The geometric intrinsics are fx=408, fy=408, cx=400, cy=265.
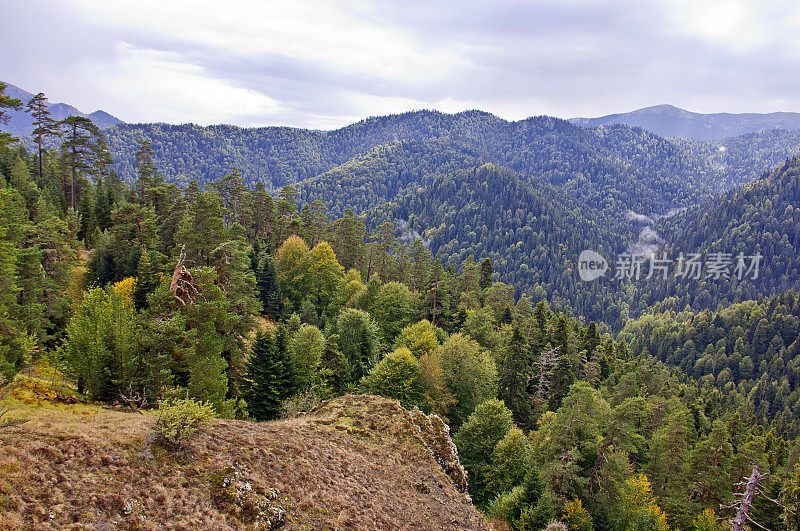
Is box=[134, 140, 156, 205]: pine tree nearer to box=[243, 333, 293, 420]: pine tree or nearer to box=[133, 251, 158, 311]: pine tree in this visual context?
box=[133, 251, 158, 311]: pine tree

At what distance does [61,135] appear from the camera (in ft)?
173

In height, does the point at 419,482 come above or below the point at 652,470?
above

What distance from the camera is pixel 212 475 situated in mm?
12719

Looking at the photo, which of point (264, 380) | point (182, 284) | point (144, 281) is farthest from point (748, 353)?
point (144, 281)

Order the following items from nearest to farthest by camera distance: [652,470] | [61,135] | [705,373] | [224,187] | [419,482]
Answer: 1. [419,482]
2. [652,470]
3. [61,135]
4. [224,187]
5. [705,373]

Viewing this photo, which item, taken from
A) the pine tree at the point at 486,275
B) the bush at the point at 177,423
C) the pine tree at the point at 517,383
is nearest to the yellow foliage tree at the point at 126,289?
the bush at the point at 177,423

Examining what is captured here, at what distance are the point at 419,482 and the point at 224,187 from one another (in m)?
60.7

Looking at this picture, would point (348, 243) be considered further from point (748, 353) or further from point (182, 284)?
point (748, 353)

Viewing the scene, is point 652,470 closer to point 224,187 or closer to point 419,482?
point 419,482

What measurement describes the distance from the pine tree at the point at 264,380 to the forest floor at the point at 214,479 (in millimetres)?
11532

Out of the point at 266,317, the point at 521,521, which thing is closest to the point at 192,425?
the point at 521,521

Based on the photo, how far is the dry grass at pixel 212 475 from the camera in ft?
33.9

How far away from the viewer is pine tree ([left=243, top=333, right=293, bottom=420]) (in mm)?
30047

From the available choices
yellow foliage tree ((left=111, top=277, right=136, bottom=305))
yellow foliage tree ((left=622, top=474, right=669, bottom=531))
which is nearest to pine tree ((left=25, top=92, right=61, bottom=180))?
yellow foliage tree ((left=111, top=277, right=136, bottom=305))
